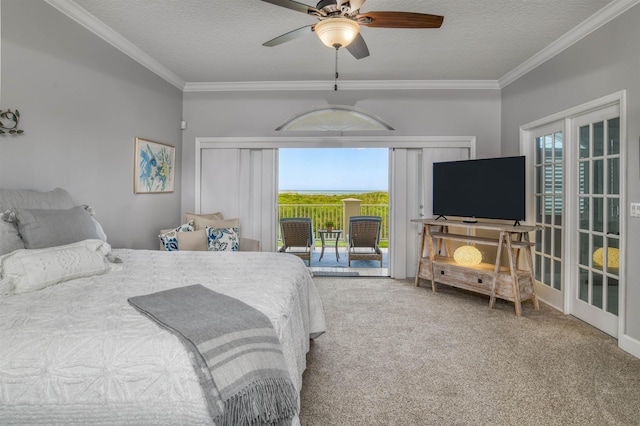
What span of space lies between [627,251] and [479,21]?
221 cm

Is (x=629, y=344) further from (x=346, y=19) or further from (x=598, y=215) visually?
(x=346, y=19)

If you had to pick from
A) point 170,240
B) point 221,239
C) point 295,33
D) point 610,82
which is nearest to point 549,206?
point 610,82

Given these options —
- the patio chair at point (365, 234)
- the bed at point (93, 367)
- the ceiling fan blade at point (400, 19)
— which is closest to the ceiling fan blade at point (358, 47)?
the ceiling fan blade at point (400, 19)

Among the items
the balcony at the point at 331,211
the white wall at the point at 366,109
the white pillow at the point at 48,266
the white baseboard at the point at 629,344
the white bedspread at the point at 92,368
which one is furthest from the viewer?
the balcony at the point at 331,211

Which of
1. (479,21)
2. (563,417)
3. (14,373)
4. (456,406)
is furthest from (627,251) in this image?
(14,373)

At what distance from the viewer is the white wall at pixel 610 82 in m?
2.46

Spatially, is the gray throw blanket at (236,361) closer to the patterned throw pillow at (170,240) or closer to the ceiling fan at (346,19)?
the ceiling fan at (346,19)

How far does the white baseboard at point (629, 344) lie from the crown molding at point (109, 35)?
4979 millimetres

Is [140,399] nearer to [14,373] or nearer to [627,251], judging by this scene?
[14,373]

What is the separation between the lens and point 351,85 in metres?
4.43

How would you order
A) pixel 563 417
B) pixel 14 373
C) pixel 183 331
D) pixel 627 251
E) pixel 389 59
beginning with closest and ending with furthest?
pixel 14 373 → pixel 183 331 → pixel 563 417 → pixel 627 251 → pixel 389 59

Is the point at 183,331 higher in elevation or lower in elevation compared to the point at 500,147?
lower

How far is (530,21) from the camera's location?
9.49 feet

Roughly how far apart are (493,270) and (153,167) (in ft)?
13.0
